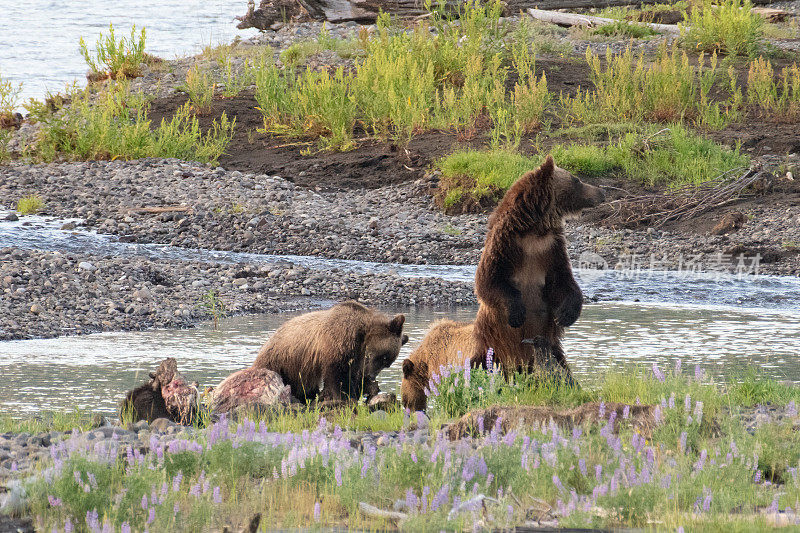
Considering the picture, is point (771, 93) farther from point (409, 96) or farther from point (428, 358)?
point (428, 358)

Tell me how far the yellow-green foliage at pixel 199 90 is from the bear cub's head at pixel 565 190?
15157 mm

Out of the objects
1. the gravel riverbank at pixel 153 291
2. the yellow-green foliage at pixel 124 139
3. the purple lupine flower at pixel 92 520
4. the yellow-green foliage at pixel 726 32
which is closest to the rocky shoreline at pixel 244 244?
Result: the gravel riverbank at pixel 153 291

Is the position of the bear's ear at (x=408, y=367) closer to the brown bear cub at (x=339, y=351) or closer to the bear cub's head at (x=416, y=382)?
the bear cub's head at (x=416, y=382)

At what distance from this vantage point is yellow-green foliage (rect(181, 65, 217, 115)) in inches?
838

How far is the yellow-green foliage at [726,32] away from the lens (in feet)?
73.2

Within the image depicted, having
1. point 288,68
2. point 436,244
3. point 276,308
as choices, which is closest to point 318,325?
point 276,308

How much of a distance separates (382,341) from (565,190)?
1556 millimetres

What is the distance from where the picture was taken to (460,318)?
10734 millimetres

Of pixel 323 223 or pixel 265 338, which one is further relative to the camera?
pixel 323 223

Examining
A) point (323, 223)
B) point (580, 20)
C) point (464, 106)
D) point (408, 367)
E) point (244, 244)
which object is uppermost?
point (580, 20)

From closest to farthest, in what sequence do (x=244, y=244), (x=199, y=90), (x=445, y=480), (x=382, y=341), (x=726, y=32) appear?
(x=445, y=480)
(x=382, y=341)
(x=244, y=244)
(x=199, y=90)
(x=726, y=32)

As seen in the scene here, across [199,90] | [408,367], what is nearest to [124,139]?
[199,90]

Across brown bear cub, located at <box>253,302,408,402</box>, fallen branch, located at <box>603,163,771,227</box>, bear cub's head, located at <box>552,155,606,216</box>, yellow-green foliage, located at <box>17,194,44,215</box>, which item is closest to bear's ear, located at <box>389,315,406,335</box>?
brown bear cub, located at <box>253,302,408,402</box>

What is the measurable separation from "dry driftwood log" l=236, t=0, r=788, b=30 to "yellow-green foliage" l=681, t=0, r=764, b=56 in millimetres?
6010
